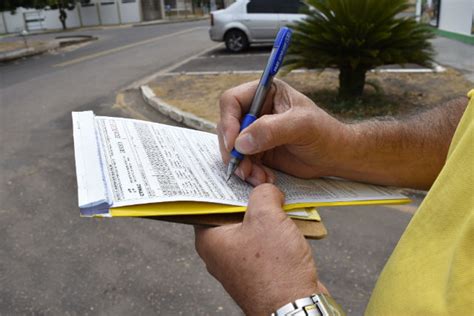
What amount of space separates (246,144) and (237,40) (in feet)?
36.7

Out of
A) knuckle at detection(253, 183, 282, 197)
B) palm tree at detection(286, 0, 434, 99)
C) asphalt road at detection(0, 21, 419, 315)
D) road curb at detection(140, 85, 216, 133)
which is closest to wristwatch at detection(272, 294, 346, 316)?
knuckle at detection(253, 183, 282, 197)

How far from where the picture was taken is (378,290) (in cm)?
85

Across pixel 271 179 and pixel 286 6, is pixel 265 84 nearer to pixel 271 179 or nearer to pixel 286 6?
pixel 271 179

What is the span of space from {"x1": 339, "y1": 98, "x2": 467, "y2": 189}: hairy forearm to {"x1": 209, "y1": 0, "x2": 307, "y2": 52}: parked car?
1040 cm

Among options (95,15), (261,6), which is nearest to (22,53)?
(261,6)

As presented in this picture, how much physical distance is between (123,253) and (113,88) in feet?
19.0

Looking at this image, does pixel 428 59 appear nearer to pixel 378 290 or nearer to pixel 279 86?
pixel 279 86

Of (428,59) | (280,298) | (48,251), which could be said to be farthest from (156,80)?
(280,298)

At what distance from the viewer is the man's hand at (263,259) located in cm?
85

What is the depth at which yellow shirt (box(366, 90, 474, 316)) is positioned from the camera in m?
0.64

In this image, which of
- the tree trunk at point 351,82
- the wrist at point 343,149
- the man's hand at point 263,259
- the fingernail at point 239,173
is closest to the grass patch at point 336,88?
the tree trunk at point 351,82

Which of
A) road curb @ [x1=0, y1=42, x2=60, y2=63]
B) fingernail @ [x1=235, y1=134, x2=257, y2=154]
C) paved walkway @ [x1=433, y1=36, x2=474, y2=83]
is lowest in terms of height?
paved walkway @ [x1=433, y1=36, x2=474, y2=83]

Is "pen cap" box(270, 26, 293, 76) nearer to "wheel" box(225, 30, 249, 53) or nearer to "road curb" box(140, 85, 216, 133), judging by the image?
"road curb" box(140, 85, 216, 133)

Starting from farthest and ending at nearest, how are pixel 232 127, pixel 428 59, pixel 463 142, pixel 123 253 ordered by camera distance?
1. pixel 428 59
2. pixel 123 253
3. pixel 232 127
4. pixel 463 142
